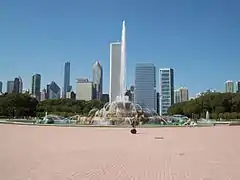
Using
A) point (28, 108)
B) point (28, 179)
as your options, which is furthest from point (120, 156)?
point (28, 108)

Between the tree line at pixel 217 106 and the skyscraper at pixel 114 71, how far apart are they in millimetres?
24571

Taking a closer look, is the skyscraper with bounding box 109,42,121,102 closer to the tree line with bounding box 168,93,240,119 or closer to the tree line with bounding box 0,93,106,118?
the tree line with bounding box 0,93,106,118

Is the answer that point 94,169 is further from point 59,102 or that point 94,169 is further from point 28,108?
point 59,102

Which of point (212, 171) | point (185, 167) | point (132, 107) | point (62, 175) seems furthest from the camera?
point (132, 107)

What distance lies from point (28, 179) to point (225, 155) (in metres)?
9.00

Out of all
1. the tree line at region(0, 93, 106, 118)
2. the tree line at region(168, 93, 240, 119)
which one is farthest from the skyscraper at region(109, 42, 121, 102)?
the tree line at region(168, 93, 240, 119)

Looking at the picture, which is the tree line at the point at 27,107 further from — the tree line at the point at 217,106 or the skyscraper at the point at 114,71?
the tree line at the point at 217,106

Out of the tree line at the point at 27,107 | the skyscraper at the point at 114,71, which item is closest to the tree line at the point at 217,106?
the skyscraper at the point at 114,71

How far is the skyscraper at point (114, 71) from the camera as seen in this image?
99.6m

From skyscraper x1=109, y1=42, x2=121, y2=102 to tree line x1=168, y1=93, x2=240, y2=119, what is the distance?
24571 millimetres

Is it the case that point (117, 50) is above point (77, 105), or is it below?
above

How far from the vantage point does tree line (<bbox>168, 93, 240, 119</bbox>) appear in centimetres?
9037

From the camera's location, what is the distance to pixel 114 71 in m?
105

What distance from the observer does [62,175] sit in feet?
30.3
